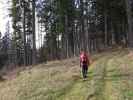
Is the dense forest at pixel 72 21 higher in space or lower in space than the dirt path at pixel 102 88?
higher

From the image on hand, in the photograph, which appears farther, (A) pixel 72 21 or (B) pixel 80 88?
(A) pixel 72 21

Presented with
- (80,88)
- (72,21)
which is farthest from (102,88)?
(72,21)

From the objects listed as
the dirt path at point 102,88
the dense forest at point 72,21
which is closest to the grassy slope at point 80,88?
the dirt path at point 102,88

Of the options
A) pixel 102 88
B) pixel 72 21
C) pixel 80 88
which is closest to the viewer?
pixel 102 88

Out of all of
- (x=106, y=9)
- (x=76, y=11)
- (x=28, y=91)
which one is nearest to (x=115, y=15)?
(x=106, y=9)

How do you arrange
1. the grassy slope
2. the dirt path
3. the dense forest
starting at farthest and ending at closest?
the dense forest
the grassy slope
the dirt path

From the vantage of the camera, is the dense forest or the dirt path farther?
the dense forest

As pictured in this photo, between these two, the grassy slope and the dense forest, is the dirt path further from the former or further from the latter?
the dense forest

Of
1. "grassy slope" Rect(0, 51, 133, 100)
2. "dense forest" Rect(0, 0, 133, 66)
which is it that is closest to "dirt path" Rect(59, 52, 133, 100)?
"grassy slope" Rect(0, 51, 133, 100)

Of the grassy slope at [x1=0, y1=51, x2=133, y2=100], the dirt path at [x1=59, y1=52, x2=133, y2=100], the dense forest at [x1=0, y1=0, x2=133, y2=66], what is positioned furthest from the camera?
the dense forest at [x1=0, y1=0, x2=133, y2=66]

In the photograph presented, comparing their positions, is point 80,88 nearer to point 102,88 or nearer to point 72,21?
point 102,88

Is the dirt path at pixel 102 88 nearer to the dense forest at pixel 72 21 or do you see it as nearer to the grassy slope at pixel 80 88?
the grassy slope at pixel 80 88

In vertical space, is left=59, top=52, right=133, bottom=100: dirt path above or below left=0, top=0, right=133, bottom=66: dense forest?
below

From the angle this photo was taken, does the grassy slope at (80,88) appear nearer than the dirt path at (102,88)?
No
